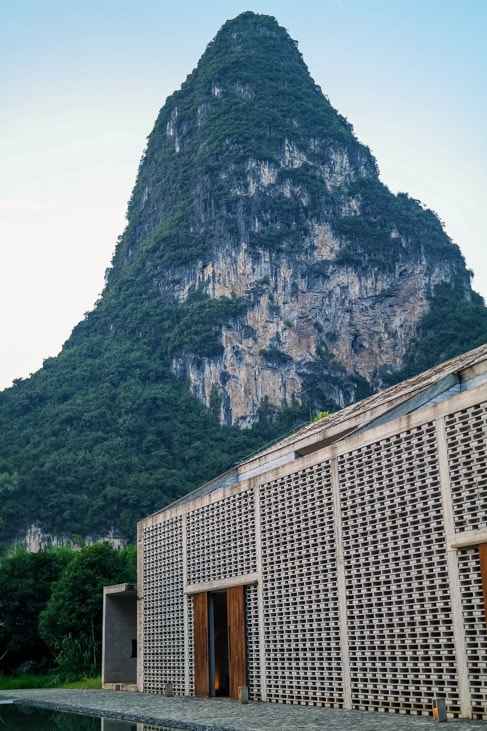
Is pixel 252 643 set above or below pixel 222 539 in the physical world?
below

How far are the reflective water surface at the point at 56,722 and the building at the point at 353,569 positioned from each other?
8.98 ft

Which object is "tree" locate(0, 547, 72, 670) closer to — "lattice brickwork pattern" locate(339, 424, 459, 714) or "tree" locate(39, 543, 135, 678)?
"tree" locate(39, 543, 135, 678)

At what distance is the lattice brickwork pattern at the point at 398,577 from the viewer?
34.9 ft

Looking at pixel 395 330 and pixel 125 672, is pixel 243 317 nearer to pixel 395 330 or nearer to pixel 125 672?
pixel 395 330

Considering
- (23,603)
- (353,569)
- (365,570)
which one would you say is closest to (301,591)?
(353,569)

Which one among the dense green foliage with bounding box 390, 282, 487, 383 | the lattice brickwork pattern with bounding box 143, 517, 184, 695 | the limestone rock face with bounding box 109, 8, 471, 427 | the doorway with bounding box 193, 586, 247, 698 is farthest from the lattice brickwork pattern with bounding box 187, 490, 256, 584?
the dense green foliage with bounding box 390, 282, 487, 383

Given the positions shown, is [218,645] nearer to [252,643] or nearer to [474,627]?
[252,643]

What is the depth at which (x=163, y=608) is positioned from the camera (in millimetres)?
17750

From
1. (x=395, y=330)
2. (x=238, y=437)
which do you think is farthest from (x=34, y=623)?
(x=395, y=330)

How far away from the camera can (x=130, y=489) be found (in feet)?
231

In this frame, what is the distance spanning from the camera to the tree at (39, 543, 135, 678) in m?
25.9

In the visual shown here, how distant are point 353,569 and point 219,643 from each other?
22.4 feet

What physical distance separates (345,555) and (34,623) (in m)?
21.1

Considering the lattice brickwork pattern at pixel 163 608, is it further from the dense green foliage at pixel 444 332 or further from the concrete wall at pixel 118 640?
the dense green foliage at pixel 444 332
